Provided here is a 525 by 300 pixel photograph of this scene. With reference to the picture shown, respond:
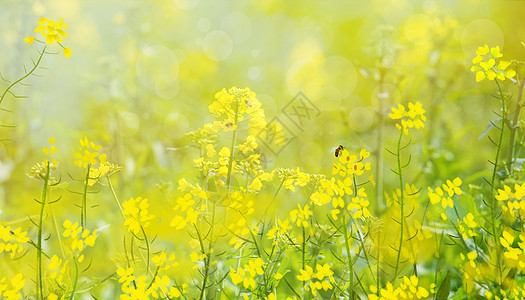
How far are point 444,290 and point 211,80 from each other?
704mm

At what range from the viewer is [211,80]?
1.21 m

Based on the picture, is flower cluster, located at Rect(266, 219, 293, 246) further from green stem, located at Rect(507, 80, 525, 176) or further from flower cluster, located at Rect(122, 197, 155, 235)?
green stem, located at Rect(507, 80, 525, 176)

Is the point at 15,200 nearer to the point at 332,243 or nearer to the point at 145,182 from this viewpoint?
the point at 145,182

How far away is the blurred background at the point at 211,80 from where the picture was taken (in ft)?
3.50

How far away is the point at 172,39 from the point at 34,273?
2.13 feet

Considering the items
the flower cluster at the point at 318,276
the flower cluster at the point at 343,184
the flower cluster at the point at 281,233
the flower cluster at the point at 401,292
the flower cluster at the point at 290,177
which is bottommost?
the flower cluster at the point at 401,292

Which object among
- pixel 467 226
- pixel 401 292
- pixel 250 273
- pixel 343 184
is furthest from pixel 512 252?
pixel 250 273

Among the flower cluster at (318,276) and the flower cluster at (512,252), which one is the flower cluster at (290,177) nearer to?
the flower cluster at (318,276)

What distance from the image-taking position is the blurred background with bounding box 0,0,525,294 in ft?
3.50

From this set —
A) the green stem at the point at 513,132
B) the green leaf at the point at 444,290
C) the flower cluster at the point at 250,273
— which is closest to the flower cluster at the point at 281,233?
the flower cluster at the point at 250,273

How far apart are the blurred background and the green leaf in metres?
0.28

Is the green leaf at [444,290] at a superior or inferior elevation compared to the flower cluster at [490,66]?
inferior

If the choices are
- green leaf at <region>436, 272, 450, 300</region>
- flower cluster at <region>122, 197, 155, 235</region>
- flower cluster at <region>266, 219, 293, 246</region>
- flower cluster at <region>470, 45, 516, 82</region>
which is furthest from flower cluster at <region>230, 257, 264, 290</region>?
flower cluster at <region>470, 45, 516, 82</region>

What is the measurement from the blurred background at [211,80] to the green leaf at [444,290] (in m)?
0.28
